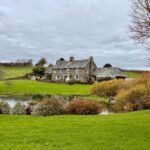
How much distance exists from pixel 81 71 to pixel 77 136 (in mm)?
87104

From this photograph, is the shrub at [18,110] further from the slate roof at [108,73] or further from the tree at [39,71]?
the tree at [39,71]

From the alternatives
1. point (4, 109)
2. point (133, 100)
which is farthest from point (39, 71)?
point (4, 109)

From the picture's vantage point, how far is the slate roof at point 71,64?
10056 cm

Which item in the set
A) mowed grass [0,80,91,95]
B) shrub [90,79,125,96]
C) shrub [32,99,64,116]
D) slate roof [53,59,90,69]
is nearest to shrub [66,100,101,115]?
shrub [32,99,64,116]

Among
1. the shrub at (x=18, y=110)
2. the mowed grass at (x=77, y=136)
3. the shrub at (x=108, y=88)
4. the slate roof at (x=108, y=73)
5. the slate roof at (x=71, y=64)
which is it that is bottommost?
the mowed grass at (x=77, y=136)

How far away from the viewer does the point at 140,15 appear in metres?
14.9

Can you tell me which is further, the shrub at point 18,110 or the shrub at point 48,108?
the shrub at point 18,110

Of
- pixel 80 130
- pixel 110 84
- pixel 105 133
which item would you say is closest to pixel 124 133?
pixel 105 133

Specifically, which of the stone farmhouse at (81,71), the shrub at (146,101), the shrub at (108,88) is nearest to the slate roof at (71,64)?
the stone farmhouse at (81,71)

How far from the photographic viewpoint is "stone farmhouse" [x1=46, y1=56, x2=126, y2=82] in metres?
97.8

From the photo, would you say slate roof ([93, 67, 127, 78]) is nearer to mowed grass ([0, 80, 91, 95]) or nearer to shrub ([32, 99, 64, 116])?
mowed grass ([0, 80, 91, 95])

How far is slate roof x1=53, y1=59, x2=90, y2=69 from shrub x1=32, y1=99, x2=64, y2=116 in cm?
7479

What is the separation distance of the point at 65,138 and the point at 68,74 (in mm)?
92367

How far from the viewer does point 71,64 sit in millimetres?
104125
